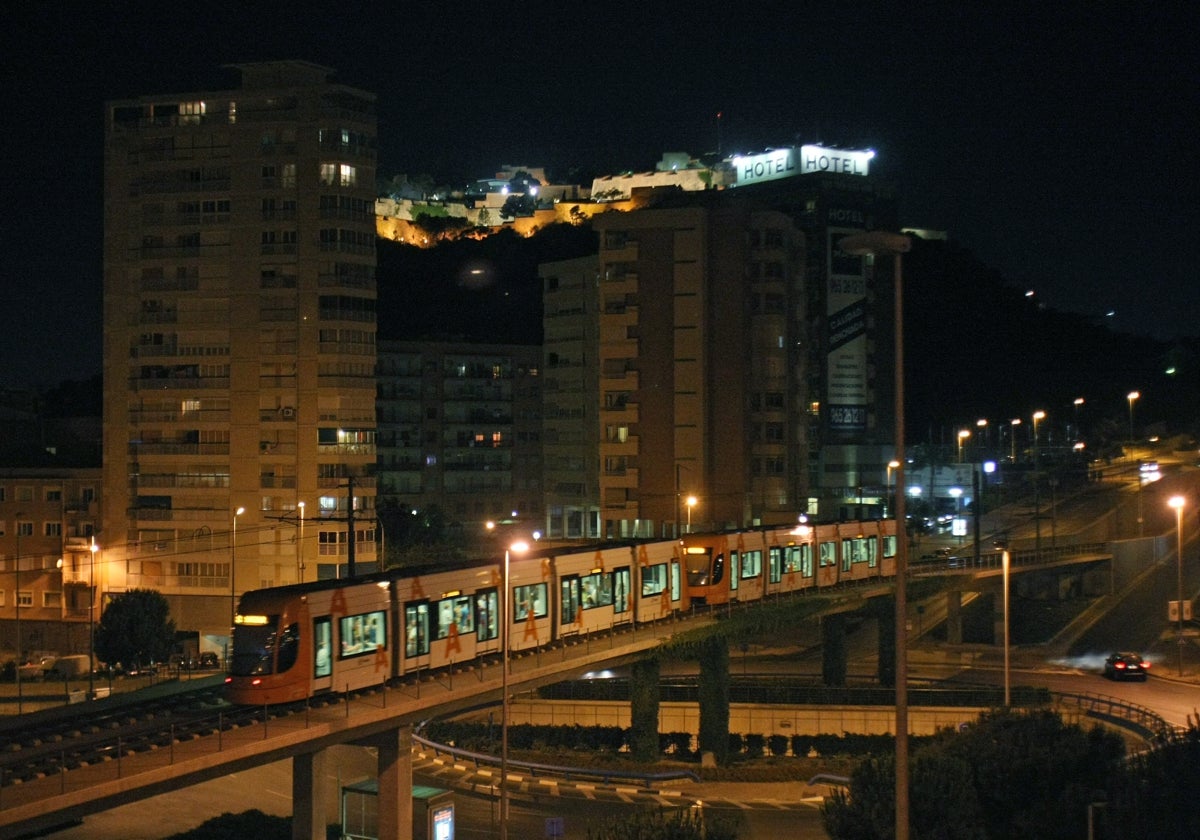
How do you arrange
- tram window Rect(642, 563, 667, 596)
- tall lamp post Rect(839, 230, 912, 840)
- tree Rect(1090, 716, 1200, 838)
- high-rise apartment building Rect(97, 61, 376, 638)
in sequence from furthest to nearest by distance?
high-rise apartment building Rect(97, 61, 376, 638) → tram window Rect(642, 563, 667, 596) → tree Rect(1090, 716, 1200, 838) → tall lamp post Rect(839, 230, 912, 840)

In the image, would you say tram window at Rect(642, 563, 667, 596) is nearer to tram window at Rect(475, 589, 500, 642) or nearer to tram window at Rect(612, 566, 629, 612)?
tram window at Rect(612, 566, 629, 612)

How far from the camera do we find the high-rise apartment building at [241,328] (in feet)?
189

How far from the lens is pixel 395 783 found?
883 inches

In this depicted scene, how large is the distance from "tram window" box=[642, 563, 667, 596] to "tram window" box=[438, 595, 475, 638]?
26.1 feet

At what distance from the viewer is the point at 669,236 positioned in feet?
215

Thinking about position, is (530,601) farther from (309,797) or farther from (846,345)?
(846,345)

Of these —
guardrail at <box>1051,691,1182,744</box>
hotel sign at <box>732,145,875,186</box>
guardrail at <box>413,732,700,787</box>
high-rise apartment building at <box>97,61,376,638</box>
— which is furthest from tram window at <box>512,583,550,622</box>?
hotel sign at <box>732,145,875,186</box>

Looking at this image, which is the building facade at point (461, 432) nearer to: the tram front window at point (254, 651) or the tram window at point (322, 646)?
the tram window at point (322, 646)

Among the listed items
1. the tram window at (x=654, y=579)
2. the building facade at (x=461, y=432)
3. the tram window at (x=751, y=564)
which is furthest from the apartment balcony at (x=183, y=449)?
the tram window at (x=654, y=579)

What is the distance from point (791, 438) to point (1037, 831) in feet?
156

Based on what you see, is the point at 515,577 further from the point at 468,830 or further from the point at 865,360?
the point at 865,360

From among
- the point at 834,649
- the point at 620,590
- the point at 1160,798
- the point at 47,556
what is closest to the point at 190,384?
the point at 47,556

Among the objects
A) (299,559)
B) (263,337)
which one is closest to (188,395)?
(263,337)

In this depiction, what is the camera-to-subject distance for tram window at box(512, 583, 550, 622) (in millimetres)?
27922
